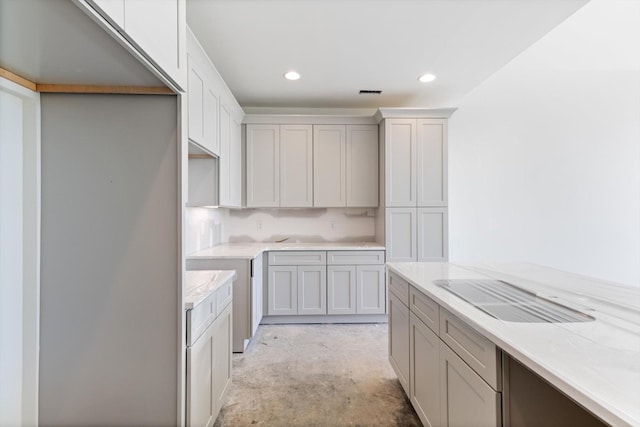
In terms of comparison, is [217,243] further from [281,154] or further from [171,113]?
[171,113]

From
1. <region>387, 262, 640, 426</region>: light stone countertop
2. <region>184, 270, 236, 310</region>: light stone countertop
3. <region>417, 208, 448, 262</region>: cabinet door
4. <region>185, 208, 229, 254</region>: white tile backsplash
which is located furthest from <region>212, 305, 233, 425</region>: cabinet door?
<region>417, 208, 448, 262</region>: cabinet door

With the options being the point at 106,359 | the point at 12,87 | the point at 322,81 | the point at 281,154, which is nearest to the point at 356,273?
the point at 281,154

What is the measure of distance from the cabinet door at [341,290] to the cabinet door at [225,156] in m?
1.43

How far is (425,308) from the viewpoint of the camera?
1.49 meters

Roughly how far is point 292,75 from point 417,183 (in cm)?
188

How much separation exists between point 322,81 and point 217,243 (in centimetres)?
230

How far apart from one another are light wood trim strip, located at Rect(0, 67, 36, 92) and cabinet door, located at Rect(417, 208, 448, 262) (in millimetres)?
3269

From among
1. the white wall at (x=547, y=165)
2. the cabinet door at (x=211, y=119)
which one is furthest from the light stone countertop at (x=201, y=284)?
the white wall at (x=547, y=165)

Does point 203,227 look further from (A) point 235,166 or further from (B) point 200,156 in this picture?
(B) point 200,156

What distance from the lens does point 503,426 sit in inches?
36.0

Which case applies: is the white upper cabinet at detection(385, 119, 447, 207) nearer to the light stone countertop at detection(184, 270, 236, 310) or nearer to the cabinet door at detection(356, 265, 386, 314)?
the cabinet door at detection(356, 265, 386, 314)

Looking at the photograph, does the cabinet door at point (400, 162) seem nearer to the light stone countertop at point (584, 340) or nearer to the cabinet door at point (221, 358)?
the light stone countertop at point (584, 340)

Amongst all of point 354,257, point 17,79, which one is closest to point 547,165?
point 354,257

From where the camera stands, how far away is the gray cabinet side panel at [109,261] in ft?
3.82
